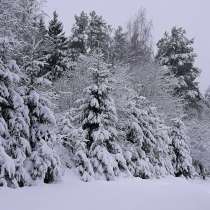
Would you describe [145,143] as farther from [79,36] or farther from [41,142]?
[79,36]

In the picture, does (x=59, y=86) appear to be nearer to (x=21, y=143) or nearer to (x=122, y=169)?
(x=122, y=169)

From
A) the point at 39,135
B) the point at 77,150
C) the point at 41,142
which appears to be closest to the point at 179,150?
the point at 77,150

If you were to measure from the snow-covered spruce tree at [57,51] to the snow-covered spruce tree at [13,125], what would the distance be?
17.0 m

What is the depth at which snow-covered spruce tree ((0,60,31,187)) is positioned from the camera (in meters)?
12.6

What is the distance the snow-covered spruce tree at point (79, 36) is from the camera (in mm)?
42438

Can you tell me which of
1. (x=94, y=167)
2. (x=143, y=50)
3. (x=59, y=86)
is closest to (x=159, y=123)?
(x=59, y=86)

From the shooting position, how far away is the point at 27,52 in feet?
52.1

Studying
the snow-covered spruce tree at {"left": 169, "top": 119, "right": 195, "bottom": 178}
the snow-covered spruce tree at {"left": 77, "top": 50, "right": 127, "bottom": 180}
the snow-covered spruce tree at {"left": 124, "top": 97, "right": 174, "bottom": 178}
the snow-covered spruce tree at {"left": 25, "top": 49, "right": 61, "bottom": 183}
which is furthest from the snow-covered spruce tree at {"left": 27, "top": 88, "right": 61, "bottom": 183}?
the snow-covered spruce tree at {"left": 169, "top": 119, "right": 195, "bottom": 178}

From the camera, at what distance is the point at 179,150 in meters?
29.5

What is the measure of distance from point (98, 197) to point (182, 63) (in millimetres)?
31528

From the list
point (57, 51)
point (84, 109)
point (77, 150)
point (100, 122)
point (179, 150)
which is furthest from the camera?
point (57, 51)

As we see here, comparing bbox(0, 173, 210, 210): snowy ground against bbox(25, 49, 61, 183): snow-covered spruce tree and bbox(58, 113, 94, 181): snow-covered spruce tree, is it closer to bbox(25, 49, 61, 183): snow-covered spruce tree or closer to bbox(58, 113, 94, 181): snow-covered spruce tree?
bbox(25, 49, 61, 183): snow-covered spruce tree

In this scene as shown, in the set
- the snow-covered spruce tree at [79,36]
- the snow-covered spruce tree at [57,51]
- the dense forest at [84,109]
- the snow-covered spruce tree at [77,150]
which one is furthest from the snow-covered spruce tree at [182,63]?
the snow-covered spruce tree at [77,150]

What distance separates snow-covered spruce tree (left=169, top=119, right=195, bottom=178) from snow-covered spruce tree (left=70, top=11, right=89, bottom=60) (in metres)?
14.6
